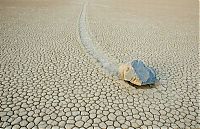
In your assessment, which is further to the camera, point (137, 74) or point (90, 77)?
point (90, 77)

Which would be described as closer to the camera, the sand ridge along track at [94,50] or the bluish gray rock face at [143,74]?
the bluish gray rock face at [143,74]

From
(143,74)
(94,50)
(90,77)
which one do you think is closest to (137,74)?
(143,74)

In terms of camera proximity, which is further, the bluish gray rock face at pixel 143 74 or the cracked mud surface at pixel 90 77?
the bluish gray rock face at pixel 143 74

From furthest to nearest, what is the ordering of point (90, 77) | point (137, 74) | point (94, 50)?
1. point (94, 50)
2. point (90, 77)
3. point (137, 74)

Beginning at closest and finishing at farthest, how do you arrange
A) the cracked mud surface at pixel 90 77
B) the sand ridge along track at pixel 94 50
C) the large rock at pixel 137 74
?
the cracked mud surface at pixel 90 77 < the large rock at pixel 137 74 < the sand ridge along track at pixel 94 50

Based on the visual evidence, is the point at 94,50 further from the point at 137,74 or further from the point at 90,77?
the point at 137,74

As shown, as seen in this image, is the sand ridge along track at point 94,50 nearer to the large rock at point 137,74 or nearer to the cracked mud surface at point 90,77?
the cracked mud surface at point 90,77

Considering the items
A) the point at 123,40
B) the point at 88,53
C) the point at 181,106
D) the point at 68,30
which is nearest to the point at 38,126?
the point at 181,106

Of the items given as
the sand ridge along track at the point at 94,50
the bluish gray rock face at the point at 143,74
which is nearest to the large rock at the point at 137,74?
the bluish gray rock face at the point at 143,74

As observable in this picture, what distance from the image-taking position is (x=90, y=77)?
A: 2.41m

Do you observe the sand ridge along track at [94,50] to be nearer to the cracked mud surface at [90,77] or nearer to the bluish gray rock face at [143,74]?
the cracked mud surface at [90,77]

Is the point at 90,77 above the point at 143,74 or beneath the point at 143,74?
beneath

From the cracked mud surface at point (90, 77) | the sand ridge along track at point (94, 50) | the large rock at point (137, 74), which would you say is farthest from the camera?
the sand ridge along track at point (94, 50)

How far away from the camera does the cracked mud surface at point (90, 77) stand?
1772 millimetres
